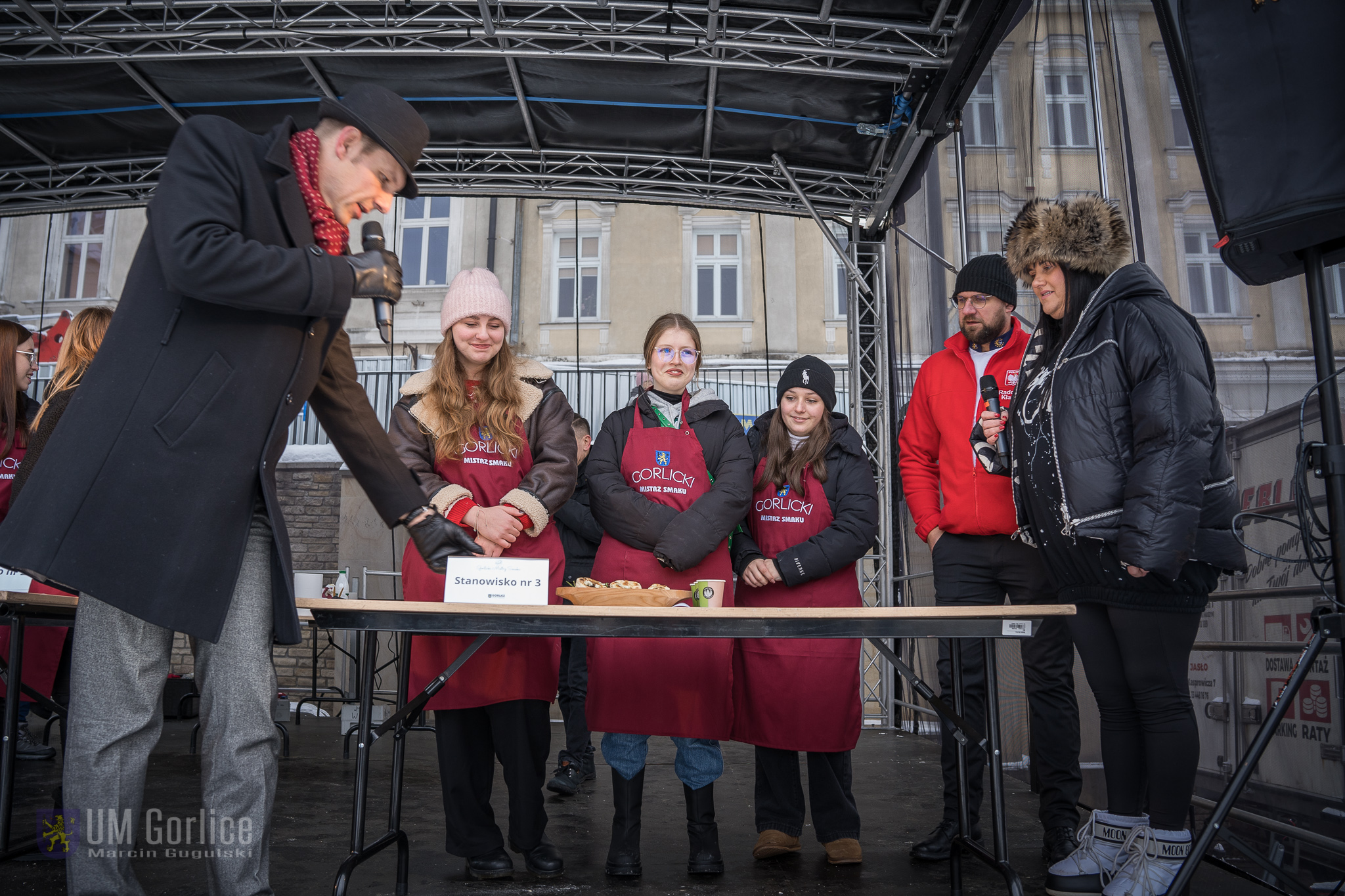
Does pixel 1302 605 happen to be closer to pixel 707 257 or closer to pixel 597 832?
pixel 597 832

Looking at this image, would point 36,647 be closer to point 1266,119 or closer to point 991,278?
point 991,278

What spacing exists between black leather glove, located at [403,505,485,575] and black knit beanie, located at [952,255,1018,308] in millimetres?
2066

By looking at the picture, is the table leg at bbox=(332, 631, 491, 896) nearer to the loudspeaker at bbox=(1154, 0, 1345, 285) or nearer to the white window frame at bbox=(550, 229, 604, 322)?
the loudspeaker at bbox=(1154, 0, 1345, 285)

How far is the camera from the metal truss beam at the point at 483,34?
5035 millimetres

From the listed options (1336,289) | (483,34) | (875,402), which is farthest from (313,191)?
(875,402)

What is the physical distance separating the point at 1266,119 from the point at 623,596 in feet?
6.13

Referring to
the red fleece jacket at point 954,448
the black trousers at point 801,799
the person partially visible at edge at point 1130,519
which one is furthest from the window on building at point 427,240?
the person partially visible at edge at point 1130,519

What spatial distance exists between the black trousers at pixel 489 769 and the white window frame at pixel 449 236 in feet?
34.4

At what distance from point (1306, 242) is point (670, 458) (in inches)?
72.0

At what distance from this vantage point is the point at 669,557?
2.89 metres

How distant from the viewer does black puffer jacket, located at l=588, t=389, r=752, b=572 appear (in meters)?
2.92

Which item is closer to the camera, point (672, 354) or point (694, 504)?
point (694, 504)
